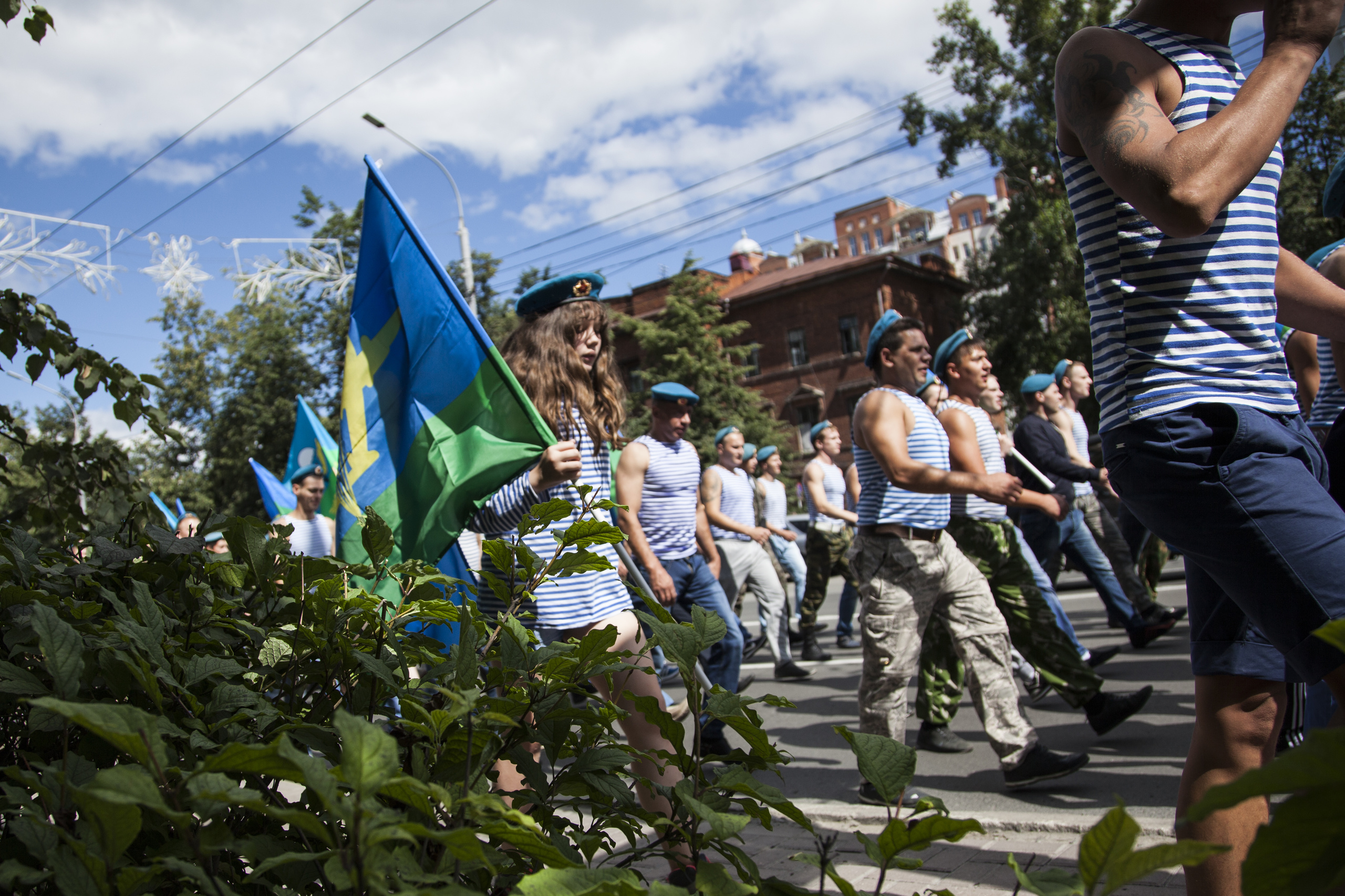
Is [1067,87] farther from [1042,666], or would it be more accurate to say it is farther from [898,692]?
[1042,666]

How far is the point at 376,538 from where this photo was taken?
1.31m

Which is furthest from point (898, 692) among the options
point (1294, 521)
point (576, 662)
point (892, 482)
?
point (576, 662)

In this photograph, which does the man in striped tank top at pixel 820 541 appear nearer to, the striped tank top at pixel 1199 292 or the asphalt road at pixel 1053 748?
the asphalt road at pixel 1053 748

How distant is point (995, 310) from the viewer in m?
34.1

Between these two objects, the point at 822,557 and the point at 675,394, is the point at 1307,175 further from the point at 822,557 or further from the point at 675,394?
the point at 675,394

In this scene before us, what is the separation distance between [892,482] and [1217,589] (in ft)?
7.64

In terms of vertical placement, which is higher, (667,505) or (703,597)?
(667,505)

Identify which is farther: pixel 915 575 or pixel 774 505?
pixel 774 505

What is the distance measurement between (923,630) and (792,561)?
6.27 metres

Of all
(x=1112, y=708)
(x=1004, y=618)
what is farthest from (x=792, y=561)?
(x=1112, y=708)

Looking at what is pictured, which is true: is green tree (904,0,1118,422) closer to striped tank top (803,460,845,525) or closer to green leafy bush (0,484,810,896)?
striped tank top (803,460,845,525)

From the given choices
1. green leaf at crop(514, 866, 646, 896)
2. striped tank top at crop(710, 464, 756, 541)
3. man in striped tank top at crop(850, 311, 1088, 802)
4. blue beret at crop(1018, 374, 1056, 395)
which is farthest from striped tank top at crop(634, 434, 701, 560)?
green leaf at crop(514, 866, 646, 896)

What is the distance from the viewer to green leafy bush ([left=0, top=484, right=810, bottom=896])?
2.43 ft

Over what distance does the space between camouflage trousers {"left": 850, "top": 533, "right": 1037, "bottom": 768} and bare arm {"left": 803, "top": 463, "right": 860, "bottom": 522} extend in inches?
210
